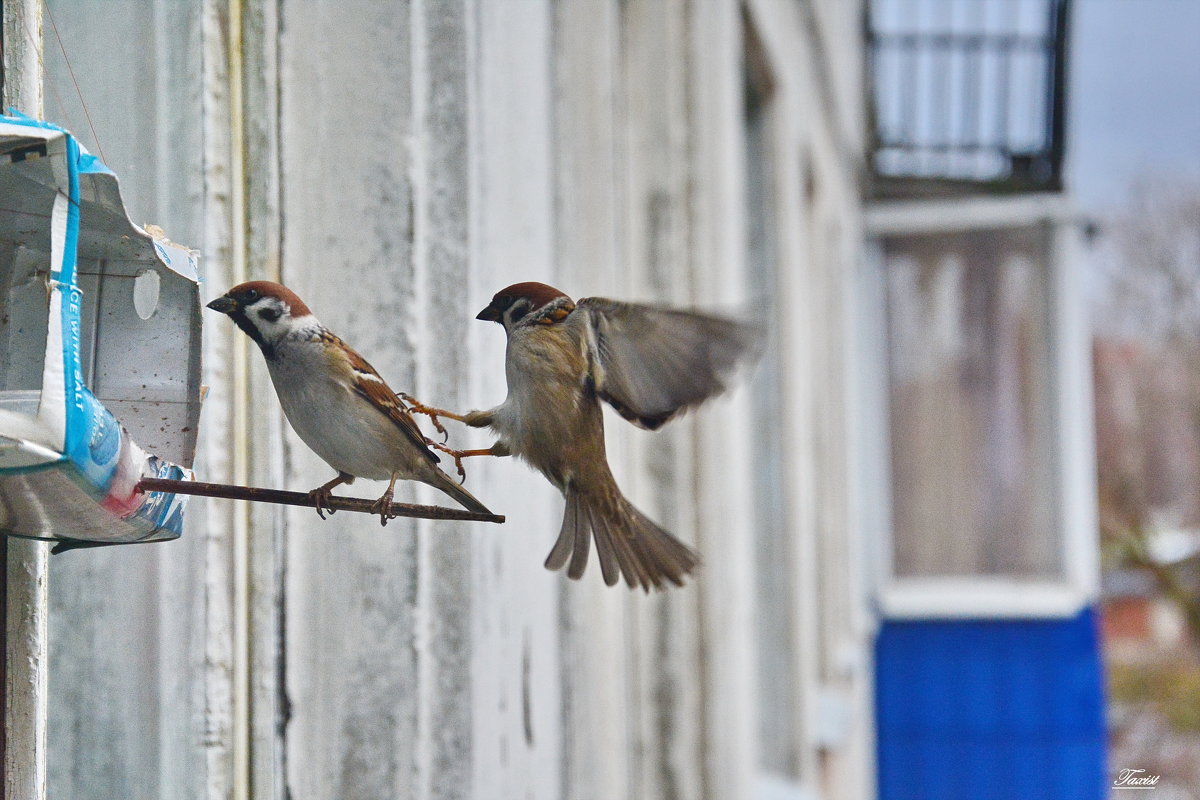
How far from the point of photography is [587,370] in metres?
0.96

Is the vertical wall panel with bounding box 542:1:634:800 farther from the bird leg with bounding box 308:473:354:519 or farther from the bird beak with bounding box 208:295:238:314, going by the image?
the bird beak with bounding box 208:295:238:314

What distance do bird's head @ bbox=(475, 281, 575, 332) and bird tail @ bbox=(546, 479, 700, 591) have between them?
210mm

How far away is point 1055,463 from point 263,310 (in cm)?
646

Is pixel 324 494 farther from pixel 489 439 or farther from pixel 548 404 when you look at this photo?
pixel 489 439

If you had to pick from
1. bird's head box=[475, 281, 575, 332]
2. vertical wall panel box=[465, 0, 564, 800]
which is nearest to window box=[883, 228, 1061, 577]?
vertical wall panel box=[465, 0, 564, 800]

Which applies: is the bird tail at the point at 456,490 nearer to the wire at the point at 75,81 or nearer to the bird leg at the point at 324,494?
the bird leg at the point at 324,494

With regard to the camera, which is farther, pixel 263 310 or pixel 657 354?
pixel 657 354

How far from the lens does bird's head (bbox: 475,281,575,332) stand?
0.86 metres

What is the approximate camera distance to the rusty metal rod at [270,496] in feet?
2.46

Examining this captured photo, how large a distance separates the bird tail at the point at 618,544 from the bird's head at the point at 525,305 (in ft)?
0.69

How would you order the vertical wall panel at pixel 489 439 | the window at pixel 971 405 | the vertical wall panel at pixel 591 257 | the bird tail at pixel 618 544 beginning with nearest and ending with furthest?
the bird tail at pixel 618 544 → the vertical wall panel at pixel 489 439 → the vertical wall panel at pixel 591 257 → the window at pixel 971 405

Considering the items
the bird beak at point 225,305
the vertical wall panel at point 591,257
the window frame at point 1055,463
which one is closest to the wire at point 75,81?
the bird beak at point 225,305

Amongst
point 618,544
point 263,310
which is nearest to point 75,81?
point 263,310

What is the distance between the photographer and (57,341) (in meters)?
0.70
